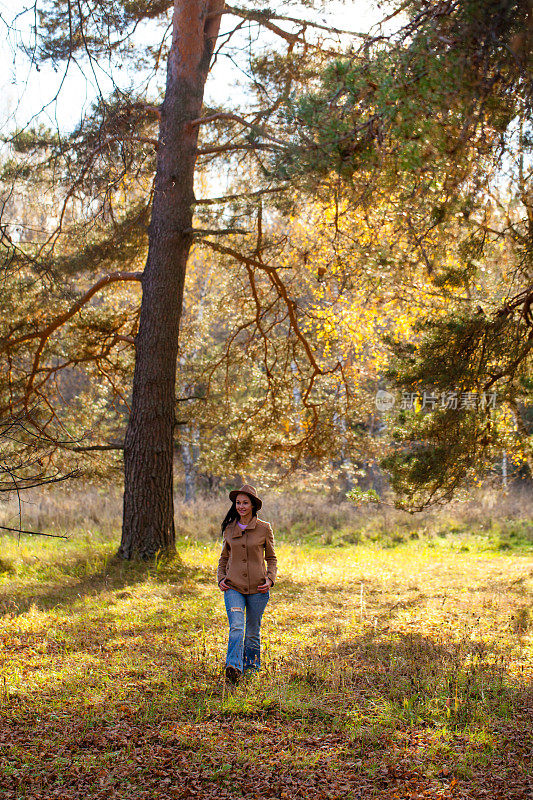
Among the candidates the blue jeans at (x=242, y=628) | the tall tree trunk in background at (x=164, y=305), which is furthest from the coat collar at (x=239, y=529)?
the tall tree trunk in background at (x=164, y=305)

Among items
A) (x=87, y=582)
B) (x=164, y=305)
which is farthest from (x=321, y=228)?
(x=87, y=582)

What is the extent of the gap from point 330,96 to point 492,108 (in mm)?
1385

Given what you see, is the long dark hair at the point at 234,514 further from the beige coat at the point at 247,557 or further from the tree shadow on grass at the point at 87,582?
the tree shadow on grass at the point at 87,582

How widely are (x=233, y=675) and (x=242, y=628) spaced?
0.34 meters

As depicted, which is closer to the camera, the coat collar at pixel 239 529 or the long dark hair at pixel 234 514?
the coat collar at pixel 239 529

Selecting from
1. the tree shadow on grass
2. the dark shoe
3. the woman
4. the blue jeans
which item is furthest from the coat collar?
the tree shadow on grass

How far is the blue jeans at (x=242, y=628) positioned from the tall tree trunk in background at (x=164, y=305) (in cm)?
495

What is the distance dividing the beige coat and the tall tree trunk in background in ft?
16.2

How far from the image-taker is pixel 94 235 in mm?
11352

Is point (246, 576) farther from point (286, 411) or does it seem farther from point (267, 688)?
point (286, 411)

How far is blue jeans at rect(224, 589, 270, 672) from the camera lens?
5227 mm

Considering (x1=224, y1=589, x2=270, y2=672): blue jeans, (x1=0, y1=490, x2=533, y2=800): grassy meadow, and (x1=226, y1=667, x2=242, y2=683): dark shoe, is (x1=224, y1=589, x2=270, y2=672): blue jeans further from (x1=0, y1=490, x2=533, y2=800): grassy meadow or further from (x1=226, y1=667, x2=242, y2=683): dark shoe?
(x1=0, y1=490, x2=533, y2=800): grassy meadow

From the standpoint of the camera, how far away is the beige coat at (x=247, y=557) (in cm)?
537

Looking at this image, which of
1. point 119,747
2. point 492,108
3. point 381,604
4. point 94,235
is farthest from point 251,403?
point 119,747
